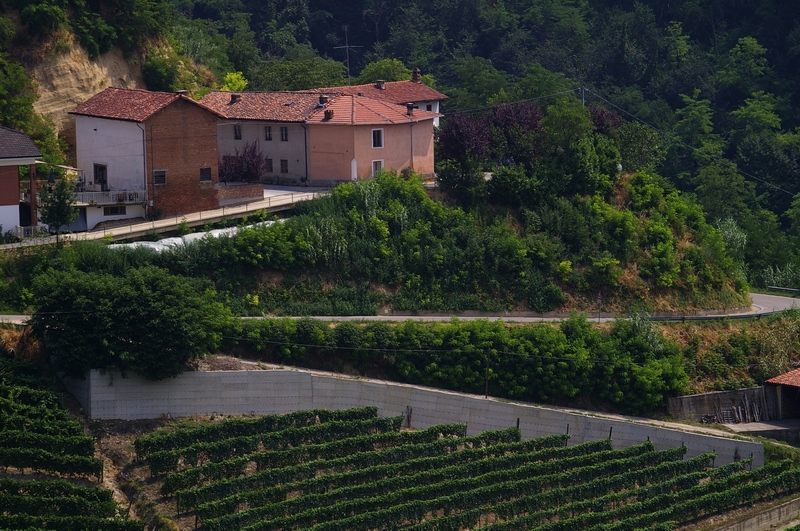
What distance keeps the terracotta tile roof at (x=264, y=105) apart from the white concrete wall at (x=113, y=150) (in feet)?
18.2

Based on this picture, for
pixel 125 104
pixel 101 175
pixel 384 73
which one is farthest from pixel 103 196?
pixel 384 73

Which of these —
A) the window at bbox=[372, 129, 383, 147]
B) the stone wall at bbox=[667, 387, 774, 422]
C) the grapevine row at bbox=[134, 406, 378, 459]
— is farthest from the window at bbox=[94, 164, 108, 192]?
the stone wall at bbox=[667, 387, 774, 422]

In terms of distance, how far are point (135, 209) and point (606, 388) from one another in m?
19.7

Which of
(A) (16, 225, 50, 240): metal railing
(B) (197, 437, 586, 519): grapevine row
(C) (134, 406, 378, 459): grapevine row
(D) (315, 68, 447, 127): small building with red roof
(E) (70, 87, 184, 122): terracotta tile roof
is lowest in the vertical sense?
(B) (197, 437, 586, 519): grapevine row

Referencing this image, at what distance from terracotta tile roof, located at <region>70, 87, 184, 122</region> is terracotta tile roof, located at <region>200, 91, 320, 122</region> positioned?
162 inches

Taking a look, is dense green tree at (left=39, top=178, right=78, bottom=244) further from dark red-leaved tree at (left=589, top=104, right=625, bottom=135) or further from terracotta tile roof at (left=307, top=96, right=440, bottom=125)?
dark red-leaved tree at (left=589, top=104, right=625, bottom=135)

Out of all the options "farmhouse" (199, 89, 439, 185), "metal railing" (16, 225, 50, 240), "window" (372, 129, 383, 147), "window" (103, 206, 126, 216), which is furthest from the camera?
"window" (372, 129, 383, 147)

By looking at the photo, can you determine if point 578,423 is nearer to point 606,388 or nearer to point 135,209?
point 606,388

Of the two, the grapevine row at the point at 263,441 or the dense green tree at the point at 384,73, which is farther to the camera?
the dense green tree at the point at 384,73

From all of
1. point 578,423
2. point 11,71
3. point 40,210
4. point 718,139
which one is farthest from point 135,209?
point 718,139

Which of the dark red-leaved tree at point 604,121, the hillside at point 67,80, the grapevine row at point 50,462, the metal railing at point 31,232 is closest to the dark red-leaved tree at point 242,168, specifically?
the hillside at point 67,80

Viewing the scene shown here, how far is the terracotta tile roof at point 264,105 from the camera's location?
61.6 meters

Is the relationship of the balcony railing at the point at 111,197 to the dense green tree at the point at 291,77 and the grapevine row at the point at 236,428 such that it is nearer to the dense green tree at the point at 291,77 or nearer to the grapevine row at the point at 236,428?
the grapevine row at the point at 236,428

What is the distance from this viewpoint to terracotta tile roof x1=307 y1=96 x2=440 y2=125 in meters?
60.0
